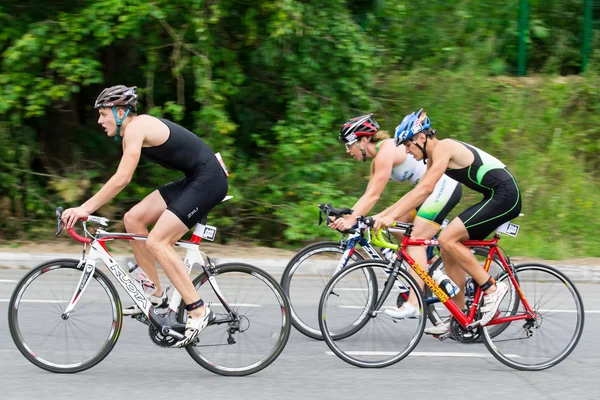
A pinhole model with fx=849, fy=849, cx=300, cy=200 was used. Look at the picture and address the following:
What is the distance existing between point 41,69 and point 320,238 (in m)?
4.24

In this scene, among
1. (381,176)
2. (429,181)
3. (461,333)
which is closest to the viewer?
(429,181)

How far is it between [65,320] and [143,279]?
0.58m

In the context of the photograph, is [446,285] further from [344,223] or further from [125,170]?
[125,170]

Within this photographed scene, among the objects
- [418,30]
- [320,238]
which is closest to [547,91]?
[418,30]

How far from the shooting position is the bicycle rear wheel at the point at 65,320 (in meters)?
5.54

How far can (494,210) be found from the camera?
6031 millimetres

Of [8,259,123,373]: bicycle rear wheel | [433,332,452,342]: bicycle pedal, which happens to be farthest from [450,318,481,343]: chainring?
[8,259,123,373]: bicycle rear wheel

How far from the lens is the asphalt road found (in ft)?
17.3

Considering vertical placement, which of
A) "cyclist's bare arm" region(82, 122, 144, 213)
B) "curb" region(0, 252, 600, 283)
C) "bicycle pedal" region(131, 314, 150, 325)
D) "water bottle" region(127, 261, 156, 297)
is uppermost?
"cyclist's bare arm" region(82, 122, 144, 213)

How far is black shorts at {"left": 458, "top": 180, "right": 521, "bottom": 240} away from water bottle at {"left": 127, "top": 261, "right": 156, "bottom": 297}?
87.6 inches

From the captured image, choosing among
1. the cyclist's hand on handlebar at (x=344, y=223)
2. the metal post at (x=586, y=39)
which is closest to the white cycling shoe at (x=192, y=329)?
the cyclist's hand on handlebar at (x=344, y=223)

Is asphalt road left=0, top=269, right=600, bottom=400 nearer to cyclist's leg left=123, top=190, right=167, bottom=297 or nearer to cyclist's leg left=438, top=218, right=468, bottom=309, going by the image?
cyclist's leg left=123, top=190, right=167, bottom=297

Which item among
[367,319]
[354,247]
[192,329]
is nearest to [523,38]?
[354,247]

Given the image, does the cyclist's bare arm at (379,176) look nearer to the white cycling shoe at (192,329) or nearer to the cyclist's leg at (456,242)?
the cyclist's leg at (456,242)
